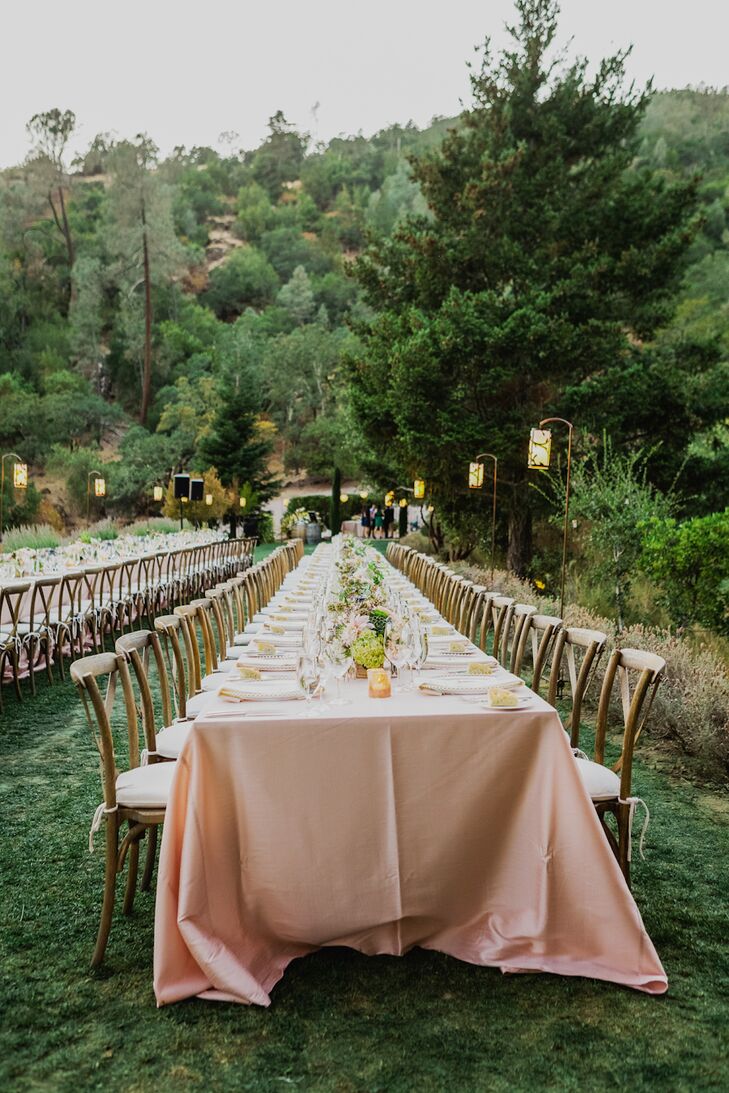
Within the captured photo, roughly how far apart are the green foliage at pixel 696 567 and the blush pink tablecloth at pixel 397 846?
4.41m

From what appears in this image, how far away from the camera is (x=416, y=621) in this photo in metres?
2.97

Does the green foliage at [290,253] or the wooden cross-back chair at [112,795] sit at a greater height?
the green foliage at [290,253]

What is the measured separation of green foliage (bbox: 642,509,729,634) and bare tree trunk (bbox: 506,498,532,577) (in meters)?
6.14

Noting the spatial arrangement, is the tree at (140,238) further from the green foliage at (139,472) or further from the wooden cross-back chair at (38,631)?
the wooden cross-back chair at (38,631)

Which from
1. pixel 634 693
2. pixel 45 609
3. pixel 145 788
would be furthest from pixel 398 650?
pixel 45 609

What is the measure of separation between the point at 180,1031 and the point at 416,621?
1.42 metres

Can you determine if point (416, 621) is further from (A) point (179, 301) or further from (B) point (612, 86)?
(A) point (179, 301)

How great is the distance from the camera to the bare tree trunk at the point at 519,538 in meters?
13.5

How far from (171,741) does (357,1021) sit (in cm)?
142

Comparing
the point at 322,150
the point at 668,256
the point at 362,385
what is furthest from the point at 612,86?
the point at 322,150

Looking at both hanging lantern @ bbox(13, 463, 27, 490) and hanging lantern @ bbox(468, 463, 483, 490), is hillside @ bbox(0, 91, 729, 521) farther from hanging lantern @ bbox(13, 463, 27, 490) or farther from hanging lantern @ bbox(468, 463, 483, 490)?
hanging lantern @ bbox(468, 463, 483, 490)

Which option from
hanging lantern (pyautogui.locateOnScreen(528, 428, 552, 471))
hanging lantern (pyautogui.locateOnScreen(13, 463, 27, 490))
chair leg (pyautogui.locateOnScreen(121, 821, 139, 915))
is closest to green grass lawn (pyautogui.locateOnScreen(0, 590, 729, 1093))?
chair leg (pyautogui.locateOnScreen(121, 821, 139, 915))

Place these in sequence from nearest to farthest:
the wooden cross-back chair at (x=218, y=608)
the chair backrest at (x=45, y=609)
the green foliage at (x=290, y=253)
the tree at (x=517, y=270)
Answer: the wooden cross-back chair at (x=218, y=608) < the chair backrest at (x=45, y=609) < the tree at (x=517, y=270) < the green foliage at (x=290, y=253)

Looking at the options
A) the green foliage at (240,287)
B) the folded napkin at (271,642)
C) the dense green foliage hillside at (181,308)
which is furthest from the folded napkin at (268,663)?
the green foliage at (240,287)
